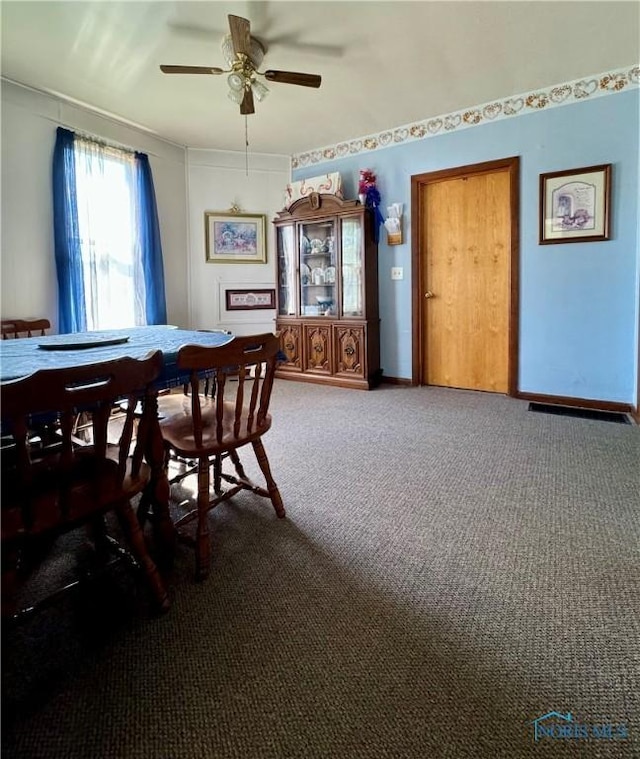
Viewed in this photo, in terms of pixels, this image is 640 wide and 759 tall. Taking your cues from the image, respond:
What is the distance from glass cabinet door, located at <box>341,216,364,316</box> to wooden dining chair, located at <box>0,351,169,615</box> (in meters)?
3.37

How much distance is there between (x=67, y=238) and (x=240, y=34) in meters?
2.22

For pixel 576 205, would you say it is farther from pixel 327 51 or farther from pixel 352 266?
pixel 327 51

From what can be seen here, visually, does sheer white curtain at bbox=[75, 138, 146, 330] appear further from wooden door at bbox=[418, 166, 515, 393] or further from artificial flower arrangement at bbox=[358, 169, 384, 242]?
wooden door at bbox=[418, 166, 515, 393]

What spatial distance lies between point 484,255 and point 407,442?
2.21 metres

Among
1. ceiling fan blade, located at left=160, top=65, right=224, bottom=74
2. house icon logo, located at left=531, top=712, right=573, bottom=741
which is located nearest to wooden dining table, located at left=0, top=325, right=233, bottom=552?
house icon logo, located at left=531, top=712, right=573, bottom=741

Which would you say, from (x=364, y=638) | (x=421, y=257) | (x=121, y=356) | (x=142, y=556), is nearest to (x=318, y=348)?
(x=421, y=257)

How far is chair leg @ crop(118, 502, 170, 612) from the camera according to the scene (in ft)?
4.43

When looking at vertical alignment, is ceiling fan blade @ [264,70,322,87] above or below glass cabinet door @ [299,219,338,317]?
above

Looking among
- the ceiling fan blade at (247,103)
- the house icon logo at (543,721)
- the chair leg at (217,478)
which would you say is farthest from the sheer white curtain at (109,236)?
the house icon logo at (543,721)

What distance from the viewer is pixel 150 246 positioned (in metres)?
4.48

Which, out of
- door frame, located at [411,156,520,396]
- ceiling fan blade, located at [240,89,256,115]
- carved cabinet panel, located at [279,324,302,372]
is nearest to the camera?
ceiling fan blade, located at [240,89,256,115]

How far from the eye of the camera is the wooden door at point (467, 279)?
4039mm

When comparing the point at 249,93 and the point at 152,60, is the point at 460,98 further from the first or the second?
the point at 152,60

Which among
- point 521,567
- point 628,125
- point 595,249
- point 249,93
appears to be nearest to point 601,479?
point 521,567
